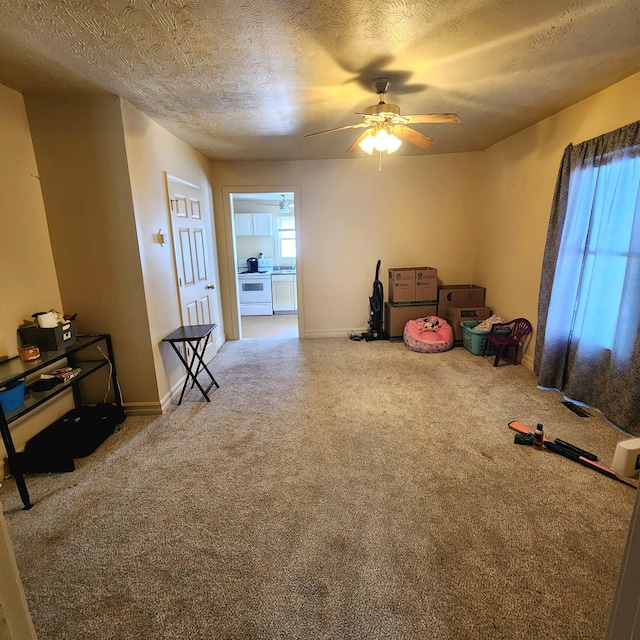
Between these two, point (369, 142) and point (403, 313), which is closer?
point (369, 142)

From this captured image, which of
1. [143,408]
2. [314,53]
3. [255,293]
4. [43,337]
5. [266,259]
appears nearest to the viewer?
[314,53]

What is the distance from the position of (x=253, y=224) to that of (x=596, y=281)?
571cm

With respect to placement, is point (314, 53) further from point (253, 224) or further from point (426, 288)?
point (253, 224)

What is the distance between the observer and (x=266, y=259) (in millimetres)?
7133

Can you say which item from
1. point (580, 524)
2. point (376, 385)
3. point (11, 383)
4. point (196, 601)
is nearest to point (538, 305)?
point (376, 385)

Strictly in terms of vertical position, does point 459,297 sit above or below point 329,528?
above

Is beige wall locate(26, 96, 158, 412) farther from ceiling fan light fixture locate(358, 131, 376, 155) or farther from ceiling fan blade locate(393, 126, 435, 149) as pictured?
ceiling fan blade locate(393, 126, 435, 149)

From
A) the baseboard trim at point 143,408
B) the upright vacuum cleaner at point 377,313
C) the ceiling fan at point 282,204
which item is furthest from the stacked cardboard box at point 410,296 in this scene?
the ceiling fan at point 282,204

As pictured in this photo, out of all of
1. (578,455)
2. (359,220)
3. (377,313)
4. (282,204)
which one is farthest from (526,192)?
(282,204)

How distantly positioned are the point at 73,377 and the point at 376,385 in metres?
2.44

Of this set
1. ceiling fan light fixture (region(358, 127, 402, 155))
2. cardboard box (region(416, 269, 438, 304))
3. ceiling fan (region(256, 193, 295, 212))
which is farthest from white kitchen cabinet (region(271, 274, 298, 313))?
ceiling fan light fixture (region(358, 127, 402, 155))

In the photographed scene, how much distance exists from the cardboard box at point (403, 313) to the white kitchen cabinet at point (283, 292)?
2523 millimetres

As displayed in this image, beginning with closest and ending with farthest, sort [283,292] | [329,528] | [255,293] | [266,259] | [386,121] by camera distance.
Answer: [329,528] → [386,121] → [255,293] → [283,292] → [266,259]

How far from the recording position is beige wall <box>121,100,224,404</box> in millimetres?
2572
